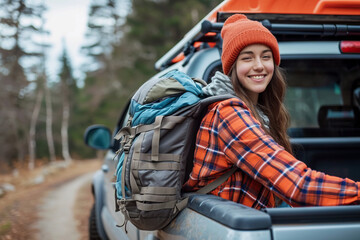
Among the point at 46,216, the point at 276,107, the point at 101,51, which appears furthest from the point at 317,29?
the point at 101,51

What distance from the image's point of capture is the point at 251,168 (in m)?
1.77

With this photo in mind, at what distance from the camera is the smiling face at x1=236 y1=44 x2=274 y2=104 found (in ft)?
7.18

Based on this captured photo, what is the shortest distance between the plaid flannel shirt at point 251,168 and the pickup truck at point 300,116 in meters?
0.17

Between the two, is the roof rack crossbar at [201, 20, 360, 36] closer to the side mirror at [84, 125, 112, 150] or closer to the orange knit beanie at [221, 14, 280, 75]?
the orange knit beanie at [221, 14, 280, 75]

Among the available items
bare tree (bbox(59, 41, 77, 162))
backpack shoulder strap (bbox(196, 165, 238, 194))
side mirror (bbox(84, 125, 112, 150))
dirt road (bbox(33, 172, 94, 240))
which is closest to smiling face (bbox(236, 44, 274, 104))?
backpack shoulder strap (bbox(196, 165, 238, 194))

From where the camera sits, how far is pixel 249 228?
1288mm

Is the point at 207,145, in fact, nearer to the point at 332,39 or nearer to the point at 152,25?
the point at 332,39

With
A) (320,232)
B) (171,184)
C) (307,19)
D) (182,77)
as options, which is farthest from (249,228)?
(307,19)

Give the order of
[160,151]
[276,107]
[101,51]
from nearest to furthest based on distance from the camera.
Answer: [160,151], [276,107], [101,51]

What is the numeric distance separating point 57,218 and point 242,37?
722cm

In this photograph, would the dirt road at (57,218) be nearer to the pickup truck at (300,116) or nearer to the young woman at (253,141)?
the pickup truck at (300,116)

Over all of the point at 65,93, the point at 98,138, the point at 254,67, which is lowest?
the point at 65,93

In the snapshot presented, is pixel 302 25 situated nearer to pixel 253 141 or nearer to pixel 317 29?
pixel 317 29

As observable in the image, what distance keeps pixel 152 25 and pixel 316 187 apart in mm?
21595
